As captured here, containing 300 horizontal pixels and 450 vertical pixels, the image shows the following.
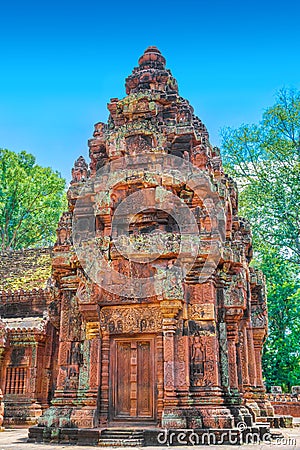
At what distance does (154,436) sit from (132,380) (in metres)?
1.38

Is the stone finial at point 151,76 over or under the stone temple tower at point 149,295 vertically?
over

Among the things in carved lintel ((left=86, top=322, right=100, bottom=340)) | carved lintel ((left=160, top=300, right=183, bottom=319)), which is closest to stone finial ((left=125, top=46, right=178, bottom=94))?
carved lintel ((left=160, top=300, right=183, bottom=319))

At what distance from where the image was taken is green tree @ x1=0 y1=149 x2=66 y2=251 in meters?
26.5

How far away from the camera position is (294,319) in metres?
22.3

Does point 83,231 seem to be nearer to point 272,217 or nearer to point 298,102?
point 272,217

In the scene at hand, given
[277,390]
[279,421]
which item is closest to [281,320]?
[277,390]

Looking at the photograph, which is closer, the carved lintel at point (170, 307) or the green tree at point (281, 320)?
the carved lintel at point (170, 307)

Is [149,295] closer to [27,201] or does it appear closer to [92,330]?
[92,330]

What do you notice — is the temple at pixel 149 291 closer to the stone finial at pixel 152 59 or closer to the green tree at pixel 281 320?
the stone finial at pixel 152 59

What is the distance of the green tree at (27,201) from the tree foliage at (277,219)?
448 inches

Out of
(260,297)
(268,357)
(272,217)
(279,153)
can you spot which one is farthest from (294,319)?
(260,297)

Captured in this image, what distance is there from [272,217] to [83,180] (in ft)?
46.6

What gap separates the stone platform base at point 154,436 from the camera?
7.81 m

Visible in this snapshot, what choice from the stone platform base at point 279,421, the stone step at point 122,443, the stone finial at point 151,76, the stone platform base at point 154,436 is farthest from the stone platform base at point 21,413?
the stone finial at point 151,76
